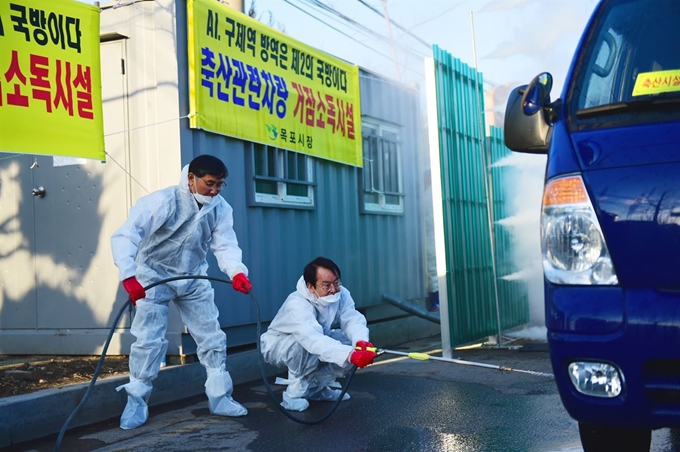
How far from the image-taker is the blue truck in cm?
271

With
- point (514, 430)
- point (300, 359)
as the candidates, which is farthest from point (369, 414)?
point (514, 430)

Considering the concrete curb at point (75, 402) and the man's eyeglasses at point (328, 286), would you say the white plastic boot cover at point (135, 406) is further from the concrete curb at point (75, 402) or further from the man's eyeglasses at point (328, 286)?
the man's eyeglasses at point (328, 286)

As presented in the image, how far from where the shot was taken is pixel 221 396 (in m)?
5.68

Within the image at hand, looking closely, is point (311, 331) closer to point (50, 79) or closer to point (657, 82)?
point (50, 79)

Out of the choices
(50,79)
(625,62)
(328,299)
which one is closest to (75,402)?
(328,299)

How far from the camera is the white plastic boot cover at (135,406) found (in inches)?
212

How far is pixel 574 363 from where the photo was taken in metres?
A: 2.88

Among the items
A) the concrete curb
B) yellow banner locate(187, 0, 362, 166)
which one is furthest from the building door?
the concrete curb

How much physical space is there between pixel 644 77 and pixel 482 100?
6.02m

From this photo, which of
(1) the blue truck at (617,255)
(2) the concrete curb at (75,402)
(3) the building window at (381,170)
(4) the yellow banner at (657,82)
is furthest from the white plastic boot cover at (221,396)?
(3) the building window at (381,170)

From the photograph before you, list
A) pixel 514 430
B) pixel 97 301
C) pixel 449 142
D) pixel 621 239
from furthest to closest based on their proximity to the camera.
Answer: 1. pixel 449 142
2. pixel 97 301
3. pixel 514 430
4. pixel 621 239

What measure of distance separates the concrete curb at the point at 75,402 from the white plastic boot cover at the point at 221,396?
2.24 feet

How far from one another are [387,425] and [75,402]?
2163mm

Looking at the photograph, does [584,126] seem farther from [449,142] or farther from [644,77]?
[449,142]
